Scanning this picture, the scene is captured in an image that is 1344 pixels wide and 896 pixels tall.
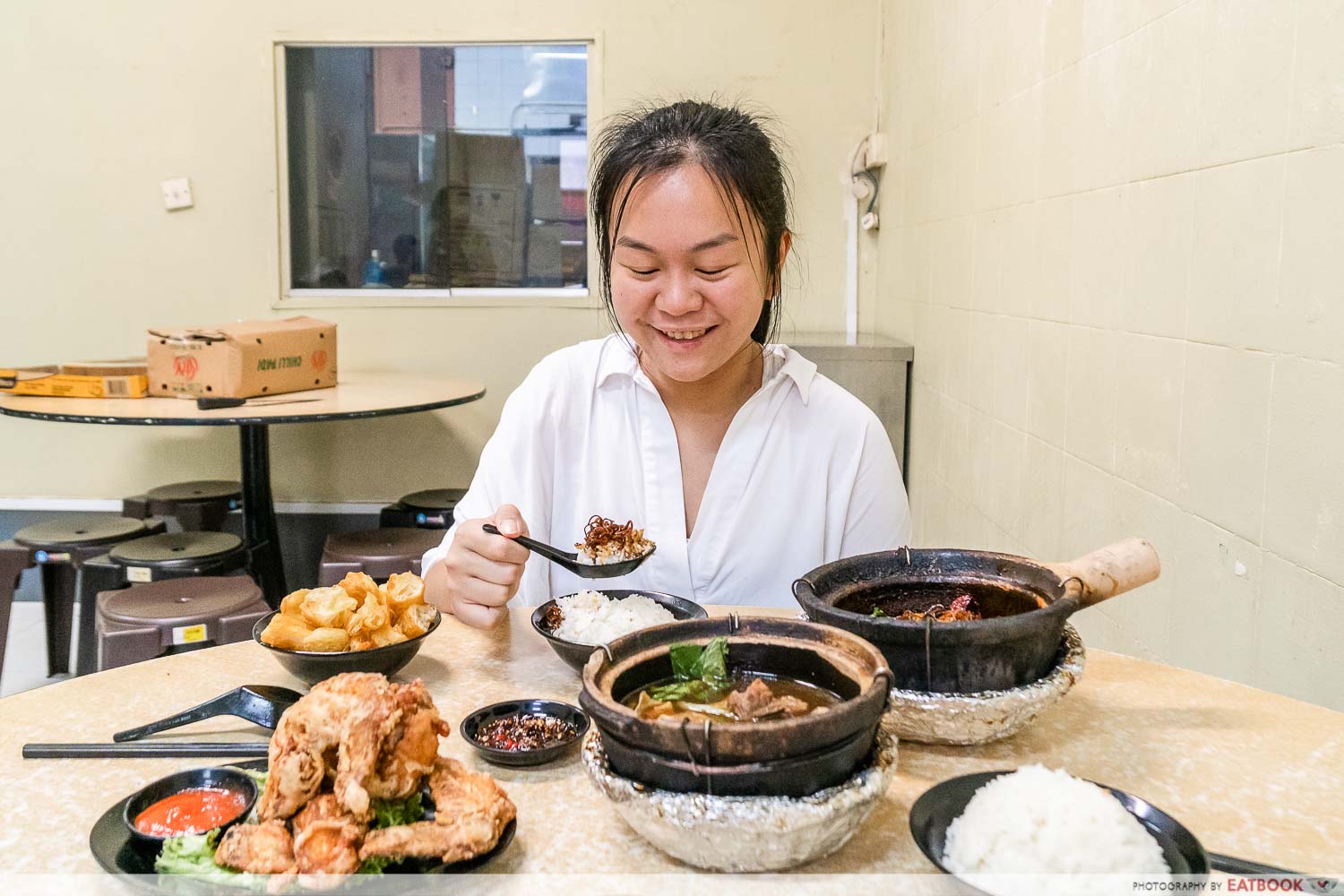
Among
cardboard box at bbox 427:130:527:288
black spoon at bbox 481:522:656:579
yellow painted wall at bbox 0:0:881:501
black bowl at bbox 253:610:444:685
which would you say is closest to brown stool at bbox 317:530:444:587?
yellow painted wall at bbox 0:0:881:501

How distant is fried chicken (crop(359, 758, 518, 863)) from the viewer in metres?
0.84

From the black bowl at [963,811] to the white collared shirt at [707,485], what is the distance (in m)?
0.94

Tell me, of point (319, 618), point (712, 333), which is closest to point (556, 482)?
point (712, 333)

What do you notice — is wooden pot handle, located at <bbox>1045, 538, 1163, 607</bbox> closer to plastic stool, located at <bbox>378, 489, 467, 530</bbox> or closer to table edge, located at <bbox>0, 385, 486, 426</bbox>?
table edge, located at <bbox>0, 385, 486, 426</bbox>

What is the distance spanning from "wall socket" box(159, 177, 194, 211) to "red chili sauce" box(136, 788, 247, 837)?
462 centimetres

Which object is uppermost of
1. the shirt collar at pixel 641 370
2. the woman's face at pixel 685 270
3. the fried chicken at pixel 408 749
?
the woman's face at pixel 685 270

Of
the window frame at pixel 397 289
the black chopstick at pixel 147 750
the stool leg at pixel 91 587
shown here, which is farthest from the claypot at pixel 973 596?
the window frame at pixel 397 289

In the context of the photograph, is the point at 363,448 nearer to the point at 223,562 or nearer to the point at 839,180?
the point at 223,562

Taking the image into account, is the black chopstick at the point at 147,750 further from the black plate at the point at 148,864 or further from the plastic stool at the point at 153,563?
the plastic stool at the point at 153,563

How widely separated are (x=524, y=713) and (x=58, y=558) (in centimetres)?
301

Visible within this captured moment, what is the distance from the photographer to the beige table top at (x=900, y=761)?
922 mm

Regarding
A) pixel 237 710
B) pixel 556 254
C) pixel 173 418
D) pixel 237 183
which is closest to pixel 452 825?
pixel 237 710

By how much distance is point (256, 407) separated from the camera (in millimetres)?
3578

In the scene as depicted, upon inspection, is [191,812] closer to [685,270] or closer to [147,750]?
[147,750]
